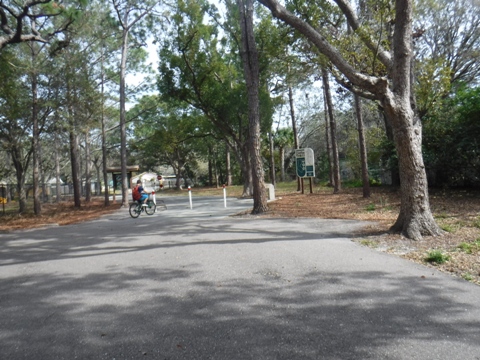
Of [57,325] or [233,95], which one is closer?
[57,325]

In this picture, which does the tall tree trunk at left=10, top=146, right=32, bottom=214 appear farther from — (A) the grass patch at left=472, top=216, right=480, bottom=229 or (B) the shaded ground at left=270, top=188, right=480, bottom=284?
(A) the grass patch at left=472, top=216, right=480, bottom=229

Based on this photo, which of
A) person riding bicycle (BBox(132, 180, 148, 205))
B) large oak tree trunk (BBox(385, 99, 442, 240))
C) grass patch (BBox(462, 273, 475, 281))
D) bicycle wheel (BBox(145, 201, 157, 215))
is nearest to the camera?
grass patch (BBox(462, 273, 475, 281))

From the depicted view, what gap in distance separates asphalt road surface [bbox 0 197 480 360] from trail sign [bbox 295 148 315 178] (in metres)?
12.4

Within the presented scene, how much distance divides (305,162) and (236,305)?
53.9ft

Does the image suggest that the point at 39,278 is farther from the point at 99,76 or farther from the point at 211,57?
the point at 99,76

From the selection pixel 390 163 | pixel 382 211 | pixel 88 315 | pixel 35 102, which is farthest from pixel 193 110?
pixel 88 315

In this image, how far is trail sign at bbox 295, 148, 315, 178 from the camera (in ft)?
66.0

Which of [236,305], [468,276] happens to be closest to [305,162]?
[468,276]

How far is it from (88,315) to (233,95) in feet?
61.0

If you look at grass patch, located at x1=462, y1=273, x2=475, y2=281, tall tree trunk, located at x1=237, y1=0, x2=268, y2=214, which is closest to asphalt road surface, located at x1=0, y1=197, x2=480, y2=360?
grass patch, located at x1=462, y1=273, x2=475, y2=281

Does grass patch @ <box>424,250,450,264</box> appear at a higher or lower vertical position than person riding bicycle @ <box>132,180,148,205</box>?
lower

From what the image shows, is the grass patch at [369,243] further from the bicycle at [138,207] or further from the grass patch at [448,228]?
the bicycle at [138,207]

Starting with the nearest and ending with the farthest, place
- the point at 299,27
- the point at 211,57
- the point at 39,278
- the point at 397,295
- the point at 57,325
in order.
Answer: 1. the point at 57,325
2. the point at 397,295
3. the point at 39,278
4. the point at 299,27
5. the point at 211,57

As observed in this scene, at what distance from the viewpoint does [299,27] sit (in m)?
9.27
